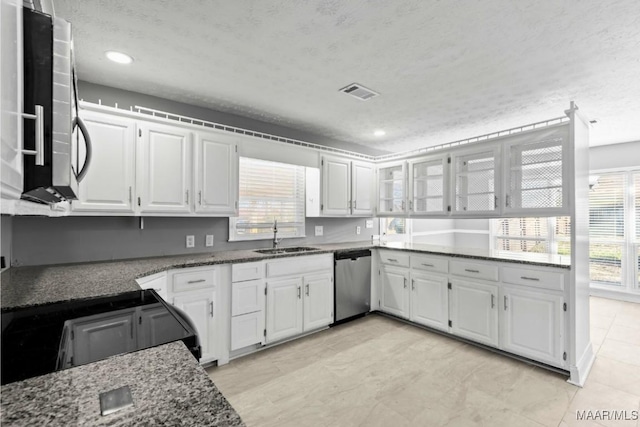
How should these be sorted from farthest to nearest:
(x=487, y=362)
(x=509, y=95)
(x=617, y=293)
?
(x=617, y=293) < (x=509, y=95) < (x=487, y=362)

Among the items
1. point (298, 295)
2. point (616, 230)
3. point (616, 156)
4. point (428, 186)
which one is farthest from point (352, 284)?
point (616, 156)

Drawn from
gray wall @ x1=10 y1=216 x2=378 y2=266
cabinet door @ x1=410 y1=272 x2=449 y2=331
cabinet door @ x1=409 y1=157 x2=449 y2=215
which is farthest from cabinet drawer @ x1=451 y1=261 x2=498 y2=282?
gray wall @ x1=10 y1=216 x2=378 y2=266

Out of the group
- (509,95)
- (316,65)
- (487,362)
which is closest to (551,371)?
(487,362)

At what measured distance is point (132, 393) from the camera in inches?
25.6

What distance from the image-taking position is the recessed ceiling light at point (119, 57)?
217 cm

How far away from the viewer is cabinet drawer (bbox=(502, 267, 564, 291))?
2500mm

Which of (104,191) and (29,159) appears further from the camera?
(104,191)

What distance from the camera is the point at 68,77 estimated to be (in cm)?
77

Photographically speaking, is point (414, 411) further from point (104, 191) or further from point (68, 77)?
point (104, 191)

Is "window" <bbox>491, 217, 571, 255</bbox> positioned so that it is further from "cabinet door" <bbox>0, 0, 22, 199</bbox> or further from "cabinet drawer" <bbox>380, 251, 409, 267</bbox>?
"cabinet door" <bbox>0, 0, 22, 199</bbox>

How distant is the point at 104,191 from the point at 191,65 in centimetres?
122

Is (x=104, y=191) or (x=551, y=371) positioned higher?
(x=104, y=191)

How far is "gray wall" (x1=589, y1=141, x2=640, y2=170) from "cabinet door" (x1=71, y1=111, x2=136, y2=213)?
21.8 feet

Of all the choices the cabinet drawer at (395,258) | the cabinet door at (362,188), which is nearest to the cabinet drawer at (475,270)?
the cabinet drawer at (395,258)
